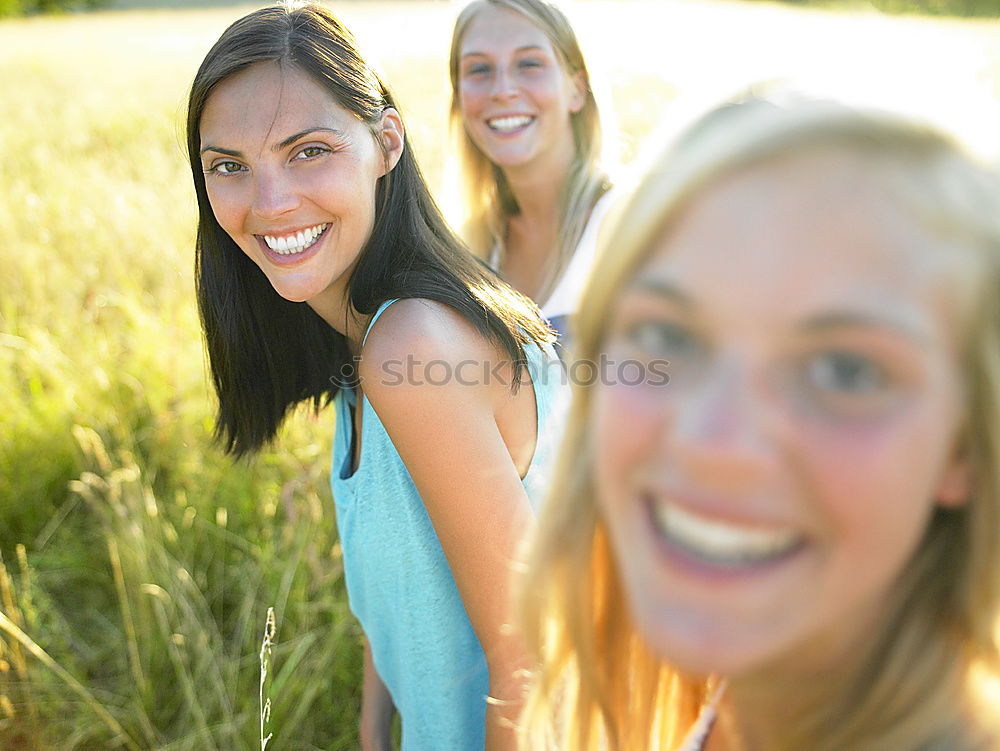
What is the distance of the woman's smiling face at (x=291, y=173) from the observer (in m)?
1.89

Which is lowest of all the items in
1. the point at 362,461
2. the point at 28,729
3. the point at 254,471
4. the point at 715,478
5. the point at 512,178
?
the point at 28,729

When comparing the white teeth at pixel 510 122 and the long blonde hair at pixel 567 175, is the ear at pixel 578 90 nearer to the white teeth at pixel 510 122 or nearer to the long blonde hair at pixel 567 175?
the long blonde hair at pixel 567 175

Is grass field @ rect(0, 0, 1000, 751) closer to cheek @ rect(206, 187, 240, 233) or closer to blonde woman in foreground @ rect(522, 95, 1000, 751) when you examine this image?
blonde woman in foreground @ rect(522, 95, 1000, 751)

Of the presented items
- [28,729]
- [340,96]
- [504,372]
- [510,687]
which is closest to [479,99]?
[340,96]

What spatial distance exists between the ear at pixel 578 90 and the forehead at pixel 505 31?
247 mm

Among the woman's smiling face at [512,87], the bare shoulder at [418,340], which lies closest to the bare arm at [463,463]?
the bare shoulder at [418,340]

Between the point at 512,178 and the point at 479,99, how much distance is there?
0.36m

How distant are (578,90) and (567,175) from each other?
Result: 38 cm

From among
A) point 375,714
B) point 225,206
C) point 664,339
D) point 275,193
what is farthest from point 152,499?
point 664,339

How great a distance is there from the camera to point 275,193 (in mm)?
1938

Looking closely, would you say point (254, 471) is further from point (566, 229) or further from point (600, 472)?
point (600, 472)

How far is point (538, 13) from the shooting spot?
11.2 ft

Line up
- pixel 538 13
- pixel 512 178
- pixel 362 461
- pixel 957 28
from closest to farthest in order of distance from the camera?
pixel 362 461, pixel 538 13, pixel 512 178, pixel 957 28

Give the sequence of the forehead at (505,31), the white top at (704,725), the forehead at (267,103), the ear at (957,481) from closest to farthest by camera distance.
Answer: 1. the ear at (957,481)
2. the white top at (704,725)
3. the forehead at (267,103)
4. the forehead at (505,31)
